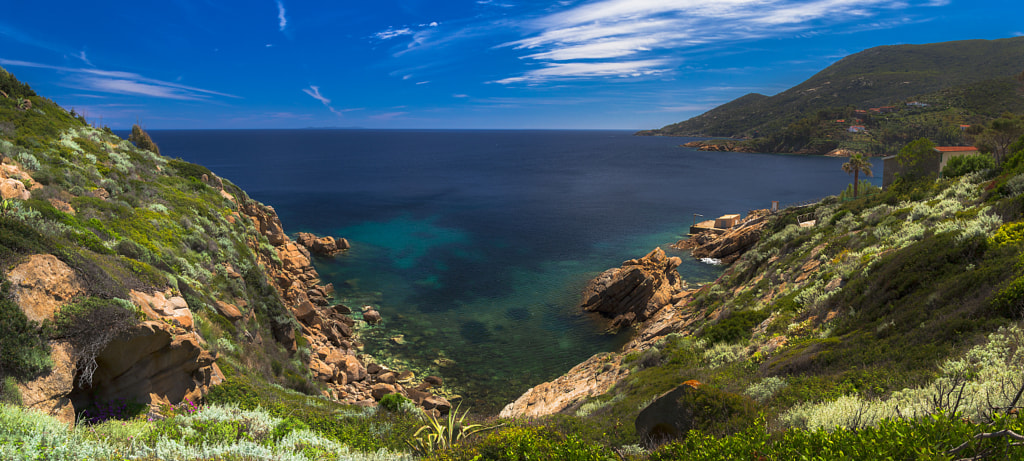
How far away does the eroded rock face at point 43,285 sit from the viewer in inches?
331

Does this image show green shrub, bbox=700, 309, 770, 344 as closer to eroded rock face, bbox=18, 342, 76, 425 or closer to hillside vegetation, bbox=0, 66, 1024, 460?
hillside vegetation, bbox=0, 66, 1024, 460

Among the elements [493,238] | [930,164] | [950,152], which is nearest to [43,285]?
[493,238]

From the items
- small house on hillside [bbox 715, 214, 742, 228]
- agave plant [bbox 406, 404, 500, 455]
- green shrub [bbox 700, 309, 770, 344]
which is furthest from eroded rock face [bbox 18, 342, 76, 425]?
small house on hillside [bbox 715, 214, 742, 228]

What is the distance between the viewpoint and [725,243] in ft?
155

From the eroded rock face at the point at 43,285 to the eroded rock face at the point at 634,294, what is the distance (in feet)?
94.4

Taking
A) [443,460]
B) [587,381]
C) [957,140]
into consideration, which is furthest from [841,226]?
[957,140]

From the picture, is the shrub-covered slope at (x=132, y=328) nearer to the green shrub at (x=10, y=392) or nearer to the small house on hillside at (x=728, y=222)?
the green shrub at (x=10, y=392)

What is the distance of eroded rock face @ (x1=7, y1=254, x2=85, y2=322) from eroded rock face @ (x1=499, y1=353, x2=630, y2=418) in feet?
45.3

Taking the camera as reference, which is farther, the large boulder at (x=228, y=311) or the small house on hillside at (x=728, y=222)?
the small house on hillside at (x=728, y=222)

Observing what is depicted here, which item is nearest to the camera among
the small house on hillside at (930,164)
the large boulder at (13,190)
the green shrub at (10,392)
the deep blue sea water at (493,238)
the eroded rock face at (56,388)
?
the green shrub at (10,392)

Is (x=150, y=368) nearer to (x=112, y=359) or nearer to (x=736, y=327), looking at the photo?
(x=112, y=359)

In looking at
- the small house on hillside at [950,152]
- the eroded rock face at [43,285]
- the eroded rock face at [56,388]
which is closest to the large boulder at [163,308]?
the eroded rock face at [43,285]

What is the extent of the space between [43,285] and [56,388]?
2303mm

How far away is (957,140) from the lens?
11844cm
